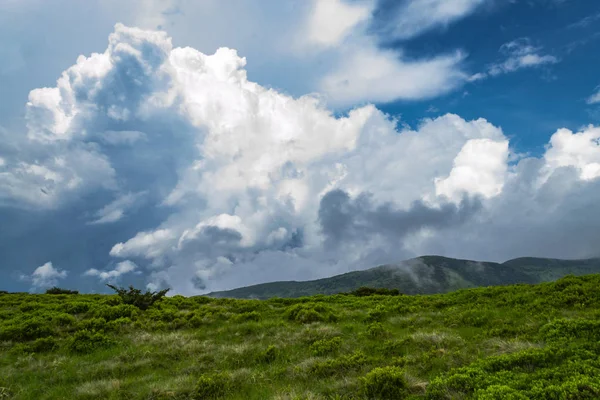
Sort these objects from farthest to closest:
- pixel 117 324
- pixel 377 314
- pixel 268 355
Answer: pixel 377 314 → pixel 117 324 → pixel 268 355

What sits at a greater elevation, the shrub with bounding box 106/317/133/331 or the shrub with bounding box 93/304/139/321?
the shrub with bounding box 93/304/139/321

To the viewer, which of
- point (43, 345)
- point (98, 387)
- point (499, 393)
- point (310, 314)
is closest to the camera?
point (499, 393)

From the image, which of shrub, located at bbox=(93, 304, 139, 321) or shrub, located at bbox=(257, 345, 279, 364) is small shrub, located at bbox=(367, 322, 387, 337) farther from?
shrub, located at bbox=(93, 304, 139, 321)

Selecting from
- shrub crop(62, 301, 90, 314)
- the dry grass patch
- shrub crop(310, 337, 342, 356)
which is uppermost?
shrub crop(62, 301, 90, 314)

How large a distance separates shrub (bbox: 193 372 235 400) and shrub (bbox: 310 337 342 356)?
374 centimetres

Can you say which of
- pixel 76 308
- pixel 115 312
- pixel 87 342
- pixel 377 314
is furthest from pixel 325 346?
pixel 76 308

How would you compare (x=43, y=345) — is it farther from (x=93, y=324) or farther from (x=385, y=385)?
(x=385, y=385)

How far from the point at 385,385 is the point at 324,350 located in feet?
14.9

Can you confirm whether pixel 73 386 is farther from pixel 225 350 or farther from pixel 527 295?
pixel 527 295

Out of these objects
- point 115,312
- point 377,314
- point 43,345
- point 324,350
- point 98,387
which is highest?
point 115,312

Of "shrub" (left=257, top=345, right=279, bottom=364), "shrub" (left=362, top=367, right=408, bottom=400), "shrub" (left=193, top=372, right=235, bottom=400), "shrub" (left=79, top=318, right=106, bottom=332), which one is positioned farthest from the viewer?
"shrub" (left=79, top=318, right=106, bottom=332)

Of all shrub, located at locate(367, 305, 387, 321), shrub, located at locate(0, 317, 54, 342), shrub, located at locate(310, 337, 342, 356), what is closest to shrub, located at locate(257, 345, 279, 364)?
shrub, located at locate(310, 337, 342, 356)

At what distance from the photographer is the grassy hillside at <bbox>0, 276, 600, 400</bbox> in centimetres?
928

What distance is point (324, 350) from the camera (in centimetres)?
1352
